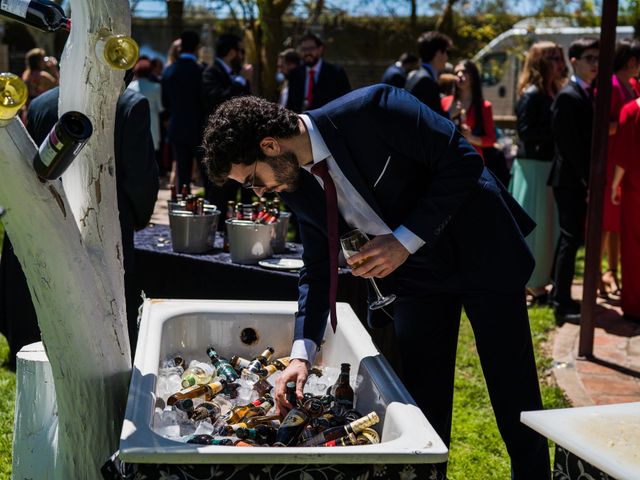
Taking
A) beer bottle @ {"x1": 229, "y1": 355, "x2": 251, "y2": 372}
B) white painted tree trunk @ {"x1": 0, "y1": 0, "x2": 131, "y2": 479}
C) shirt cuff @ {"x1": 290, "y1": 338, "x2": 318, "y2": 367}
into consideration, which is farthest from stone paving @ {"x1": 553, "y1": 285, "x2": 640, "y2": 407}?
white painted tree trunk @ {"x1": 0, "y1": 0, "x2": 131, "y2": 479}

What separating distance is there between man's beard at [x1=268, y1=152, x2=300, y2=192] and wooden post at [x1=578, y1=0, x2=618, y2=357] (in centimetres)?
268

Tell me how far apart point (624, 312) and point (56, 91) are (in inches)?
162

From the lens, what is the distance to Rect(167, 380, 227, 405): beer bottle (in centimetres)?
275

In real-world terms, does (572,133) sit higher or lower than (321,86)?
lower

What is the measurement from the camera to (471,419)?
14.5ft

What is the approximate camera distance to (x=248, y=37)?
35.1 feet

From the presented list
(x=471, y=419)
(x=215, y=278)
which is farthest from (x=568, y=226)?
(x=215, y=278)

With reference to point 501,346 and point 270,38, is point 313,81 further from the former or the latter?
point 501,346

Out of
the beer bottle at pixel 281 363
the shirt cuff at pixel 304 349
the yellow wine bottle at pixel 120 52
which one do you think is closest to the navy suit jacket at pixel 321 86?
the beer bottle at pixel 281 363

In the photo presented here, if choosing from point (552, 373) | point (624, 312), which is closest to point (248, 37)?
point (624, 312)

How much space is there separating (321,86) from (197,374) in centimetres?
569

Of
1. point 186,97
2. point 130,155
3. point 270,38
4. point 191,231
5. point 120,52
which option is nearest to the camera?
point 120,52

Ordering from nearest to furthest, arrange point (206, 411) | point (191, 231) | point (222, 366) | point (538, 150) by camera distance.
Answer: point (206, 411)
point (222, 366)
point (191, 231)
point (538, 150)

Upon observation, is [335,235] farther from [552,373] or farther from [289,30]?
[289,30]
